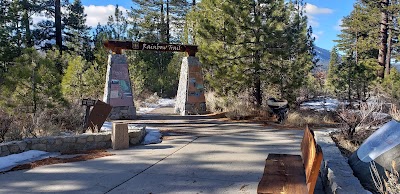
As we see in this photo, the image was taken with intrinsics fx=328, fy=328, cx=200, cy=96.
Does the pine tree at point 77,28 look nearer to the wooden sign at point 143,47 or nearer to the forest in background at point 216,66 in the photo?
the forest in background at point 216,66

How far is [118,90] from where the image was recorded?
1315cm

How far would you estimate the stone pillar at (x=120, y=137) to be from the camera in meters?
7.14

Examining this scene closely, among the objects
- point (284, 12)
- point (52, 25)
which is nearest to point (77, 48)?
point (52, 25)

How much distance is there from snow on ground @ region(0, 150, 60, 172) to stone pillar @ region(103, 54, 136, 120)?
6.11 meters

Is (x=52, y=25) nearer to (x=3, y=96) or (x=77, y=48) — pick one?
(x=77, y=48)

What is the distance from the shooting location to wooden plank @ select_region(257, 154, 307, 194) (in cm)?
323

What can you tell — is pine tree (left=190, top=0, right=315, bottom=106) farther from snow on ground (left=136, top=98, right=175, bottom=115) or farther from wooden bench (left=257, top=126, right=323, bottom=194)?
wooden bench (left=257, top=126, right=323, bottom=194)

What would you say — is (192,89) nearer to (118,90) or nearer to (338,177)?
(118,90)

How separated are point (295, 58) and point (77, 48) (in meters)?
18.9

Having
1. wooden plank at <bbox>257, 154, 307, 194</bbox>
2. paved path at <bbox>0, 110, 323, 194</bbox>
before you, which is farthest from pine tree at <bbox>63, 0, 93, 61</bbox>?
wooden plank at <bbox>257, 154, 307, 194</bbox>

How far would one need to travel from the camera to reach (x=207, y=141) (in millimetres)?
7836

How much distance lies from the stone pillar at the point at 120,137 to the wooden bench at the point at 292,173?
3.72m

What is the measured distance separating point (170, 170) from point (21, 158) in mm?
2978

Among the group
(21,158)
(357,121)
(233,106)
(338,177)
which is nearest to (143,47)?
(233,106)
